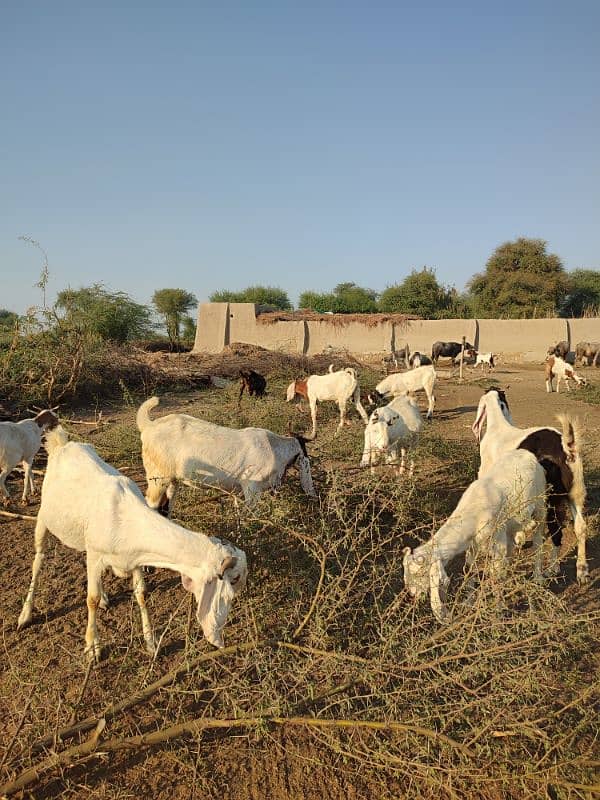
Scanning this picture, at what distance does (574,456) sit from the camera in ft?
17.6

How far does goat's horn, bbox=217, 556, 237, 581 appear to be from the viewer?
3080 millimetres

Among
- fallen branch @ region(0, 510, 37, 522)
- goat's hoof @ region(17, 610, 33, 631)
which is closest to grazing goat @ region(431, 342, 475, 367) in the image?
fallen branch @ region(0, 510, 37, 522)

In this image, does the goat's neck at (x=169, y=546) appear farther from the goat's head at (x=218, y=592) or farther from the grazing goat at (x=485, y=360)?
the grazing goat at (x=485, y=360)

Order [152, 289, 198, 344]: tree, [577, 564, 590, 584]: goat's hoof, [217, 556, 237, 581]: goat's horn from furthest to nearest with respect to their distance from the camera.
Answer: [152, 289, 198, 344]: tree
[577, 564, 590, 584]: goat's hoof
[217, 556, 237, 581]: goat's horn

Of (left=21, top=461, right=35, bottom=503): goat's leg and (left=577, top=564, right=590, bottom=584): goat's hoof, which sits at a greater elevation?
(left=21, top=461, right=35, bottom=503): goat's leg

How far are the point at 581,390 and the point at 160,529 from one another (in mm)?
16038

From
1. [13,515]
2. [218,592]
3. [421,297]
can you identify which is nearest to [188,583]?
[218,592]

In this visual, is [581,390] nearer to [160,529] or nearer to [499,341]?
[499,341]

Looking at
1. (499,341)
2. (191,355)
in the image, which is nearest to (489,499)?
(191,355)

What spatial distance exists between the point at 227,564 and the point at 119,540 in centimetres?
93

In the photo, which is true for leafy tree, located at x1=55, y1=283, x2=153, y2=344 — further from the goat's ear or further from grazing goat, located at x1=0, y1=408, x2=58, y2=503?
the goat's ear

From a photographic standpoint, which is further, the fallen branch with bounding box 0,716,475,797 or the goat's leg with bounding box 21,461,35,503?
the goat's leg with bounding box 21,461,35,503

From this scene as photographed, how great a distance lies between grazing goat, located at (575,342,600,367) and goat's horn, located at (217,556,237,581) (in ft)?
81.0

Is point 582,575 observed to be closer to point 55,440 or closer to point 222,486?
point 222,486
